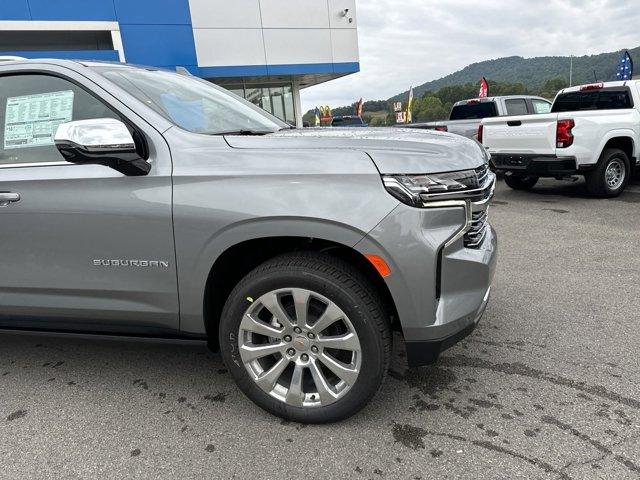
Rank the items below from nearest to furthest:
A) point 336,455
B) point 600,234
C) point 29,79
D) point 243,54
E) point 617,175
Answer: point 336,455
point 29,79
point 600,234
point 617,175
point 243,54

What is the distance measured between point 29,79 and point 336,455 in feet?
8.31

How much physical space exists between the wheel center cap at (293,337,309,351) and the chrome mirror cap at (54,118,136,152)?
4.04ft

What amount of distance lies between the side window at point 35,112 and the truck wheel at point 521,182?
27.3 feet

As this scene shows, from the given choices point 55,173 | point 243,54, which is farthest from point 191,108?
point 243,54

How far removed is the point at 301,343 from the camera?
234 cm

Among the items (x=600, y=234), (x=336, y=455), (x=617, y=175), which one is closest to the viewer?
(x=336, y=455)

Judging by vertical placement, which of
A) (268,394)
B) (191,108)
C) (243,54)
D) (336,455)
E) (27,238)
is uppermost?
(243,54)

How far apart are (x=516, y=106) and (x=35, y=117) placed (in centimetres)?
1118

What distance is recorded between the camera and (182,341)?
8.34 feet

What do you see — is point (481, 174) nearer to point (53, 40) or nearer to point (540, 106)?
point (540, 106)

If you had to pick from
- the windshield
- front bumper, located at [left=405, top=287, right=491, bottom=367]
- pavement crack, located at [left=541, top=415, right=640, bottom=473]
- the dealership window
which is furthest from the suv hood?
the dealership window

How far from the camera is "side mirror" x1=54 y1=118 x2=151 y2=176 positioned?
218 cm

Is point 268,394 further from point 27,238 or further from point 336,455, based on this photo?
point 27,238

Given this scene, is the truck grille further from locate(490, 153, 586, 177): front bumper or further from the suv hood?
locate(490, 153, 586, 177): front bumper
